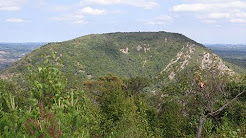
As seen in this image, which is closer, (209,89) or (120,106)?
(209,89)

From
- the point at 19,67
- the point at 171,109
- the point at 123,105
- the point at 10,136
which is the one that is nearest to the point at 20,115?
the point at 10,136

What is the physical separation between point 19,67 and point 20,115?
168 m

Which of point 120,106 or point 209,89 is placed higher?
point 209,89

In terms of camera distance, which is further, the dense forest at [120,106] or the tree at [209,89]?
the tree at [209,89]

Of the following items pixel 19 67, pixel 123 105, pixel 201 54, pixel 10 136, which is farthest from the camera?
pixel 201 54

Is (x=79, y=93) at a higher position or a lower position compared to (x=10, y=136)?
higher

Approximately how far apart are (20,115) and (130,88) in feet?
239

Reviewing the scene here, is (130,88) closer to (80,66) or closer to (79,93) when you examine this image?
(79,93)

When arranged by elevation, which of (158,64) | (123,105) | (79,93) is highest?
(79,93)

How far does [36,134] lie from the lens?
759 cm

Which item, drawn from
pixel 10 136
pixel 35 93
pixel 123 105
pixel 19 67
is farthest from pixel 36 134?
pixel 19 67

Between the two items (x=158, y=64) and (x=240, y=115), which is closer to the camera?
(x=240, y=115)

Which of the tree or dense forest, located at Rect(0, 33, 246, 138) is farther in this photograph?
the tree

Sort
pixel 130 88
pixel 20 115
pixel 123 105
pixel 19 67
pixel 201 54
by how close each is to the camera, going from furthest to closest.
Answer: pixel 201 54 < pixel 19 67 < pixel 130 88 < pixel 123 105 < pixel 20 115
